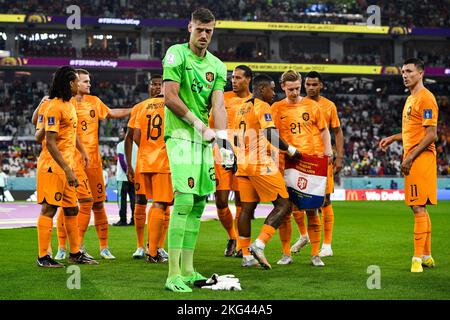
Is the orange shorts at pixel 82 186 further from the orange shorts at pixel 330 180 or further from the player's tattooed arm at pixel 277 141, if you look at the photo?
the orange shorts at pixel 330 180

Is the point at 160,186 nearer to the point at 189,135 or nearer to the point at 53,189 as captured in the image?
the point at 53,189

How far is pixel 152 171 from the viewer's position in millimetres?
9297

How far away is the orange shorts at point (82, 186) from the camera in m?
9.32

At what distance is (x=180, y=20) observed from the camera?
51094 mm

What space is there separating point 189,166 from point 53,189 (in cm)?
255

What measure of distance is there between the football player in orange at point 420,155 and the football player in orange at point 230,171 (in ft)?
7.30

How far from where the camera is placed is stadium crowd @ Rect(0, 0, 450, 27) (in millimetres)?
50594

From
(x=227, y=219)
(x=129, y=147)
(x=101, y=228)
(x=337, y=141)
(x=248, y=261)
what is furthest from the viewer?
(x=337, y=141)

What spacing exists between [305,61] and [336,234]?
3939cm

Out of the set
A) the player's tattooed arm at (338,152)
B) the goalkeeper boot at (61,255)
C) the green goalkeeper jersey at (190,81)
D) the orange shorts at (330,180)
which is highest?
the green goalkeeper jersey at (190,81)

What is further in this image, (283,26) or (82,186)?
(283,26)

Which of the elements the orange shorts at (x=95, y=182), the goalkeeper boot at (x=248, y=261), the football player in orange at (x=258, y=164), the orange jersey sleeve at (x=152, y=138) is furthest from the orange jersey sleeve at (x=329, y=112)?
the orange shorts at (x=95, y=182)

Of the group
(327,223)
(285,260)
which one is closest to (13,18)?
(327,223)
